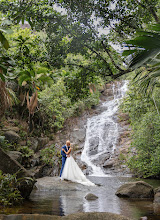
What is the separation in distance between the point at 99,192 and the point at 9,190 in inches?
159

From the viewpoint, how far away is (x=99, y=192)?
29.6 ft

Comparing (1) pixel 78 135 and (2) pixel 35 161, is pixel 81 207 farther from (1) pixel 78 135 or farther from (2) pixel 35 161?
(1) pixel 78 135

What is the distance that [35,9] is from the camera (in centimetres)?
654

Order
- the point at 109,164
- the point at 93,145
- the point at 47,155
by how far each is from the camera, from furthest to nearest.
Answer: the point at 93,145 → the point at 109,164 → the point at 47,155

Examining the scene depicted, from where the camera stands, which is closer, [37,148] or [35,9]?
[35,9]

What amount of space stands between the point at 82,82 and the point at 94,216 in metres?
4.95

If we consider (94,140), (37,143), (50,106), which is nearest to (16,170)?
(37,143)

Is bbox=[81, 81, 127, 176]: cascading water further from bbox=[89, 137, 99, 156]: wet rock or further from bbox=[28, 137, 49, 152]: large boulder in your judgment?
bbox=[28, 137, 49, 152]: large boulder

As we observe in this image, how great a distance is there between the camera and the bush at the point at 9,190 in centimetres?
580

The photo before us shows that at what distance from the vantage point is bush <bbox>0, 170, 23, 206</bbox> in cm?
580

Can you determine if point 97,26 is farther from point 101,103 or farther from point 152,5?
point 101,103

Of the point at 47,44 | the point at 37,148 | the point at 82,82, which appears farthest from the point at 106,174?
the point at 47,44

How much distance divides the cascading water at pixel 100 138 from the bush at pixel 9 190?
12.2m

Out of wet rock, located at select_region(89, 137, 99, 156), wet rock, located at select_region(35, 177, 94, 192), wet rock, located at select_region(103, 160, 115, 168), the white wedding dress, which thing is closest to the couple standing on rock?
the white wedding dress
